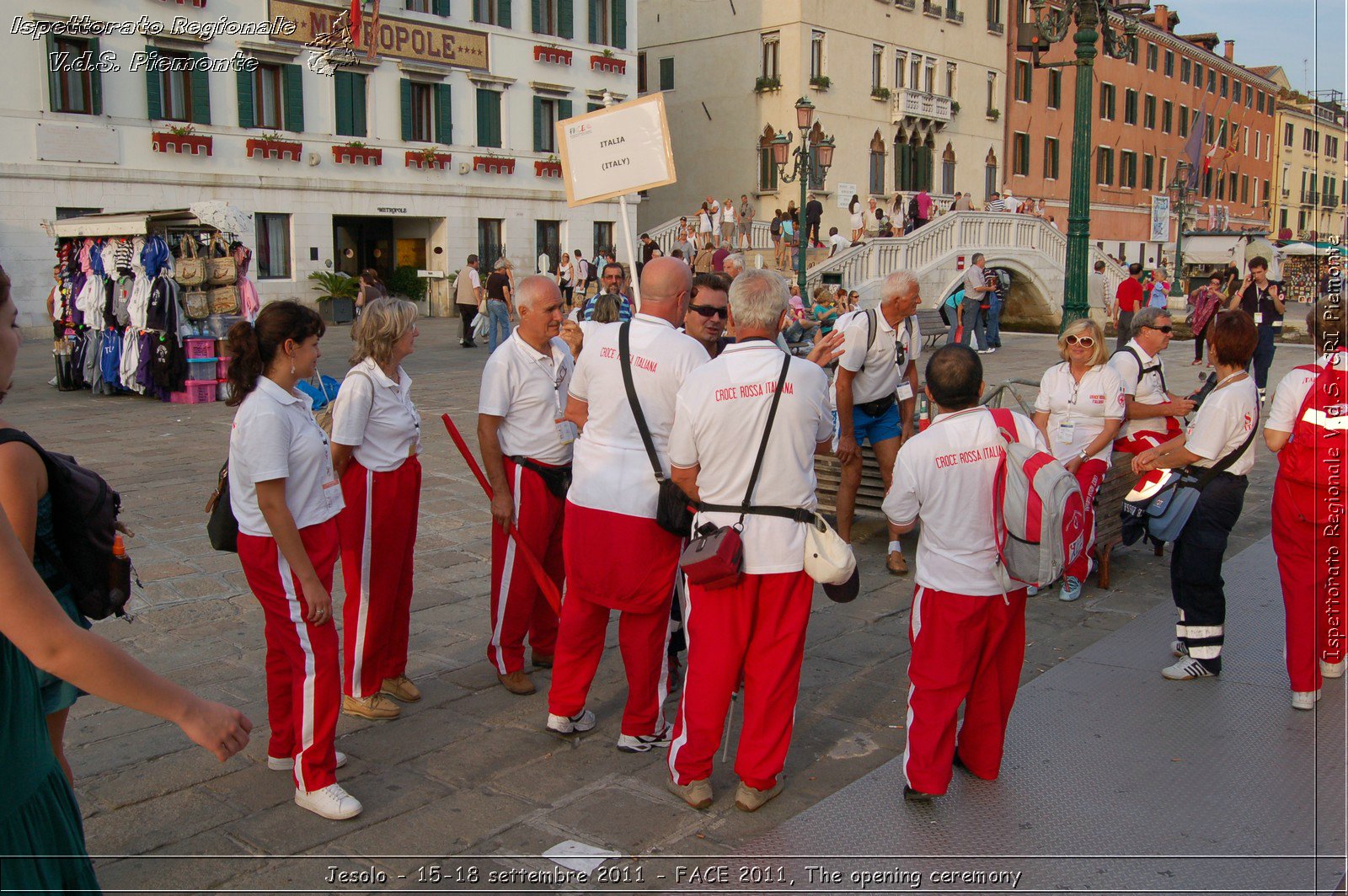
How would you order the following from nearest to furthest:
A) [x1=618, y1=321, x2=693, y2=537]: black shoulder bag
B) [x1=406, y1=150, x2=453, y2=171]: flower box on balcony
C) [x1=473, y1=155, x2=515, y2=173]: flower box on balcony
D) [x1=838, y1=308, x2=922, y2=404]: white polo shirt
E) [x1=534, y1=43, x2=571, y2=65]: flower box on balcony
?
[x1=618, y1=321, x2=693, y2=537]: black shoulder bag → [x1=838, y1=308, x2=922, y2=404]: white polo shirt → [x1=406, y1=150, x2=453, y2=171]: flower box on balcony → [x1=473, y1=155, x2=515, y2=173]: flower box on balcony → [x1=534, y1=43, x2=571, y2=65]: flower box on balcony

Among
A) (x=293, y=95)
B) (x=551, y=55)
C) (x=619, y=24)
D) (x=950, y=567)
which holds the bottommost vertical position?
(x=950, y=567)

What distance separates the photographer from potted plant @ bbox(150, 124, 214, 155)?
2398 cm

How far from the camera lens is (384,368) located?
4.49 meters

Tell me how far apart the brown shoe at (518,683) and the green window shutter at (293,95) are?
24815 millimetres

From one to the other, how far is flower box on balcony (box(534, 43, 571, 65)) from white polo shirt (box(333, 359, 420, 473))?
29.2 metres

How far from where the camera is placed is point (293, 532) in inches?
140

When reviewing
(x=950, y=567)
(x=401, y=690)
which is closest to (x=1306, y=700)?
(x=950, y=567)

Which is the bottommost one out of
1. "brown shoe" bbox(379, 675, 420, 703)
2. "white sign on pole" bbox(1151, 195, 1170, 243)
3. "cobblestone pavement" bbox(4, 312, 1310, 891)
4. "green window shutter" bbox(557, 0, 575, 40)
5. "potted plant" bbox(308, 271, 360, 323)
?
"cobblestone pavement" bbox(4, 312, 1310, 891)

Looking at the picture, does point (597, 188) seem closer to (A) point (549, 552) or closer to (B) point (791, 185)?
(A) point (549, 552)

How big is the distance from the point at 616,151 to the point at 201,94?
22684mm

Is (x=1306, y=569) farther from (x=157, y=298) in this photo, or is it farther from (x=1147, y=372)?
(x=157, y=298)

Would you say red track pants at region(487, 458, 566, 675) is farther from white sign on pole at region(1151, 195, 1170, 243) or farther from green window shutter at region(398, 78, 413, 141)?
white sign on pole at region(1151, 195, 1170, 243)

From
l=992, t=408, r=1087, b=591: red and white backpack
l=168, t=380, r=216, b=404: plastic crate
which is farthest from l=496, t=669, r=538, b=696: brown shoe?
l=168, t=380, r=216, b=404: plastic crate

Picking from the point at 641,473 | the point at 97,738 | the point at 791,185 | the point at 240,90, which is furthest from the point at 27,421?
the point at 791,185
